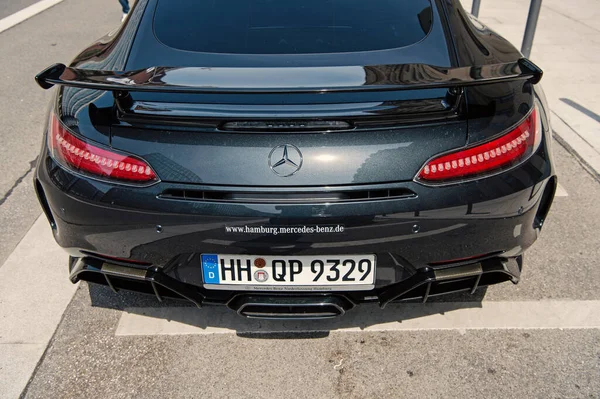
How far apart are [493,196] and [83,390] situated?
1757 millimetres

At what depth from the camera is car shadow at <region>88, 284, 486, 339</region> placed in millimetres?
2547

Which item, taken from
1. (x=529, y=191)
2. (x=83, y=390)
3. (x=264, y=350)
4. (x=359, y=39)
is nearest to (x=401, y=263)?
(x=529, y=191)

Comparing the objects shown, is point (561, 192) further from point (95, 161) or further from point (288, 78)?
point (95, 161)

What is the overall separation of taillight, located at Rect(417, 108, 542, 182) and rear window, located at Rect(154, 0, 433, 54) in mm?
586

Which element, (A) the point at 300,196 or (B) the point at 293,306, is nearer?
(A) the point at 300,196

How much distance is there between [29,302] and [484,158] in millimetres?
2213

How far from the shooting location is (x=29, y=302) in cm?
274

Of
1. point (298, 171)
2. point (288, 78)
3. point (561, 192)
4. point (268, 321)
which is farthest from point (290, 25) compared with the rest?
point (561, 192)

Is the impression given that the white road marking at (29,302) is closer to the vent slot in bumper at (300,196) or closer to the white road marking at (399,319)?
the white road marking at (399,319)

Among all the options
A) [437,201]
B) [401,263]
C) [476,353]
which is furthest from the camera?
[476,353]

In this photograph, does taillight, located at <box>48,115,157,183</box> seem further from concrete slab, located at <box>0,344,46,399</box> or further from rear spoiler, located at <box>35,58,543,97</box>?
concrete slab, located at <box>0,344,46,399</box>

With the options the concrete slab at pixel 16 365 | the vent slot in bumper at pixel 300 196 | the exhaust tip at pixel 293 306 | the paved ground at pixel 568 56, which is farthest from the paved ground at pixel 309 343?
the paved ground at pixel 568 56

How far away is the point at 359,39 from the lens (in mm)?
2322

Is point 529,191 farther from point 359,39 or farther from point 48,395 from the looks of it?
point 48,395
